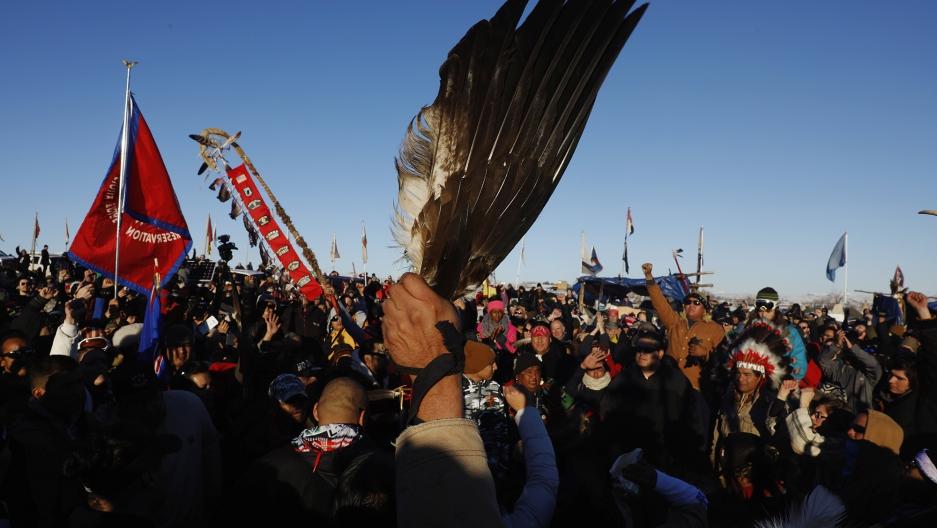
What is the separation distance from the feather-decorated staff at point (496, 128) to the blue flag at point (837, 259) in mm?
31211

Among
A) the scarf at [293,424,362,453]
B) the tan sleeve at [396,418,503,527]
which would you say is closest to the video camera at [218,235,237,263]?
the scarf at [293,424,362,453]

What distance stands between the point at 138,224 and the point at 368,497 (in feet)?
30.0

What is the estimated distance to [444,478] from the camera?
1.72m

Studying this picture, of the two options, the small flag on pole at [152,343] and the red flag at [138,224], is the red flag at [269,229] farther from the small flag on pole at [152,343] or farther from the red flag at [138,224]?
the small flag on pole at [152,343]

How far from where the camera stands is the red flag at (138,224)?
984 centimetres

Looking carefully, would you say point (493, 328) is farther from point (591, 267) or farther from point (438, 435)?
point (591, 267)

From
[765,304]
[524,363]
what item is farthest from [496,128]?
[765,304]

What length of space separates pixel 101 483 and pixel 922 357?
6.23 m

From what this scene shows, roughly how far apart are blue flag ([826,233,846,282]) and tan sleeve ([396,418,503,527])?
31841mm

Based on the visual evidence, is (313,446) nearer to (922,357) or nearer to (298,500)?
(298,500)

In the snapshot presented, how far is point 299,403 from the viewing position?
16.8 ft

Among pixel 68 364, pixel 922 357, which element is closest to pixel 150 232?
pixel 68 364

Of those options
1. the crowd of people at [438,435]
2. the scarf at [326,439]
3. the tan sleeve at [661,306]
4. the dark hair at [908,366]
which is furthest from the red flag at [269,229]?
the dark hair at [908,366]

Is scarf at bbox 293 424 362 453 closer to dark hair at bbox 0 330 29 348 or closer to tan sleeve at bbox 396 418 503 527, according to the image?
tan sleeve at bbox 396 418 503 527
